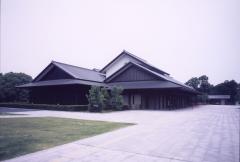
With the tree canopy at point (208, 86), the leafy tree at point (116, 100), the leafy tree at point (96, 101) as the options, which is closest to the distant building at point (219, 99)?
the tree canopy at point (208, 86)

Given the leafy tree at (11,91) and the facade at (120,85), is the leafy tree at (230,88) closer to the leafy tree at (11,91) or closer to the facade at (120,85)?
the facade at (120,85)

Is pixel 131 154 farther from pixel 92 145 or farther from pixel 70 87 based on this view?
pixel 70 87

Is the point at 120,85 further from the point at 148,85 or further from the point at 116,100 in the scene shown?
the point at 116,100

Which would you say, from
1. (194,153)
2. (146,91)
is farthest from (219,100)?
(194,153)

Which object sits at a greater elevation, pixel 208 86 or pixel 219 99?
pixel 208 86

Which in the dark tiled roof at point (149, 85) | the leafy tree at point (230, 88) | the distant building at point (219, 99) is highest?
the leafy tree at point (230, 88)

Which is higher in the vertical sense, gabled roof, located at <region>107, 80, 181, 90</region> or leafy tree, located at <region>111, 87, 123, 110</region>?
gabled roof, located at <region>107, 80, 181, 90</region>

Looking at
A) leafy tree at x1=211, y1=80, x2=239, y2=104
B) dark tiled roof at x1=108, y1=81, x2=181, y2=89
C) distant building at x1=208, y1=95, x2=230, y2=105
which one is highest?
leafy tree at x1=211, y1=80, x2=239, y2=104

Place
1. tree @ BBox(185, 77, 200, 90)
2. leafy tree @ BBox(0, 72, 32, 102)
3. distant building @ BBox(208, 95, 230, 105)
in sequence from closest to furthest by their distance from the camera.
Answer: leafy tree @ BBox(0, 72, 32, 102) → distant building @ BBox(208, 95, 230, 105) → tree @ BBox(185, 77, 200, 90)

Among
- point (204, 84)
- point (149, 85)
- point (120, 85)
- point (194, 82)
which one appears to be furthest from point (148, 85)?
point (204, 84)

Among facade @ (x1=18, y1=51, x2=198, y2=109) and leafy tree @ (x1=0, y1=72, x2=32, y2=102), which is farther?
leafy tree @ (x1=0, y1=72, x2=32, y2=102)

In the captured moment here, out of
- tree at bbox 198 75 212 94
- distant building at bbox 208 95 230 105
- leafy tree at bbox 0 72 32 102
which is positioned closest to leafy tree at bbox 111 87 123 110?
leafy tree at bbox 0 72 32 102

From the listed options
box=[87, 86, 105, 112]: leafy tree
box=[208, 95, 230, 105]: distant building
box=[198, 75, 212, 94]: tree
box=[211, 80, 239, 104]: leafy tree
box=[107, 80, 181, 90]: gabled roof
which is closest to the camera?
box=[87, 86, 105, 112]: leafy tree

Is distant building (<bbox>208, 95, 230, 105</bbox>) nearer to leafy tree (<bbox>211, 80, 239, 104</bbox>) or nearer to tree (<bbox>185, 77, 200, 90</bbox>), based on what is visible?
leafy tree (<bbox>211, 80, 239, 104</bbox>)
